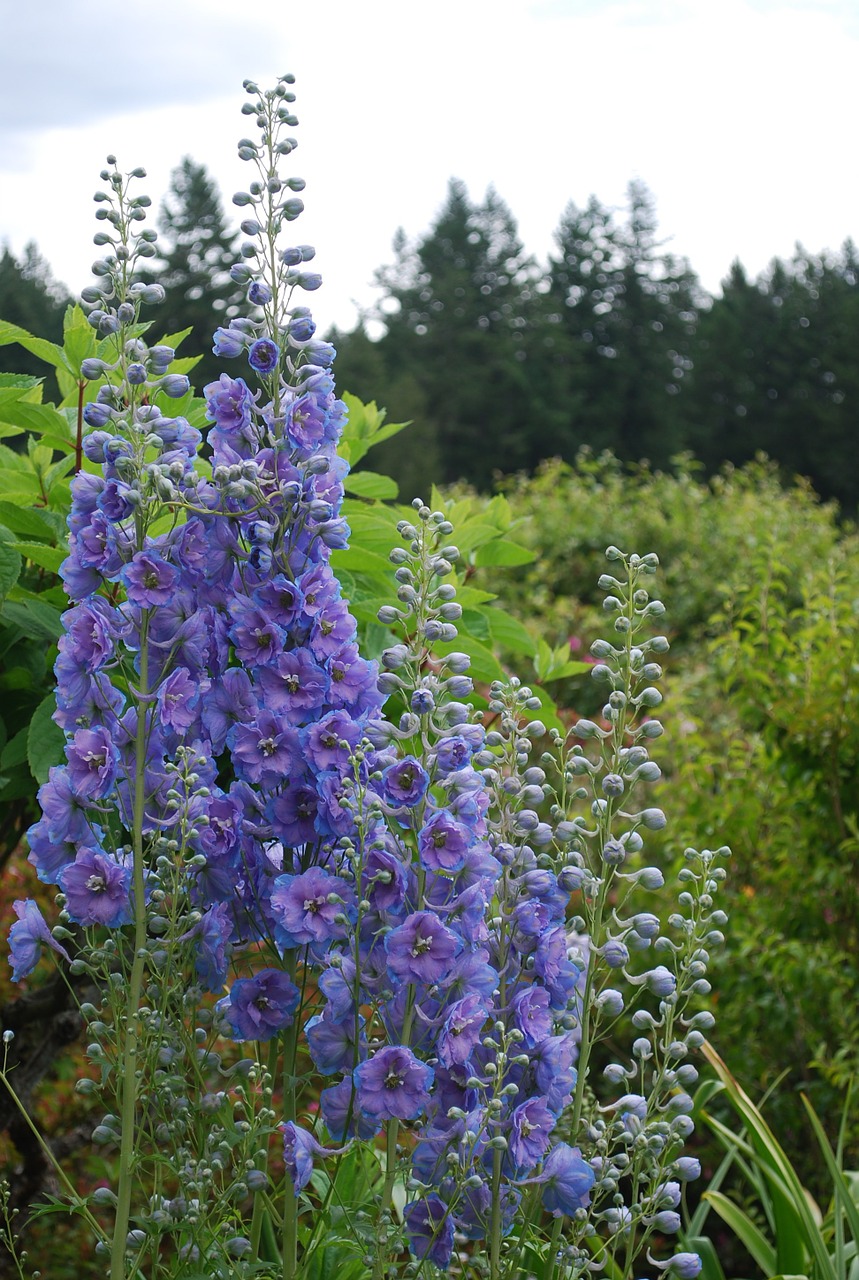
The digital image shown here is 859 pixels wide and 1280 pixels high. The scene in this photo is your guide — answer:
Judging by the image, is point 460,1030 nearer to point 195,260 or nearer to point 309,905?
point 309,905

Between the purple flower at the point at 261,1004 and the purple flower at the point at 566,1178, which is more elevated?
the purple flower at the point at 261,1004

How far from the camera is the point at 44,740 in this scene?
1.94 metres

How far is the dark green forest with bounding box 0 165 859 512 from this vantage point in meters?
43.6

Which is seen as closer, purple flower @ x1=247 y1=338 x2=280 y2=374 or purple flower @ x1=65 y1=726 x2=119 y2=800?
purple flower @ x1=65 y1=726 x2=119 y2=800

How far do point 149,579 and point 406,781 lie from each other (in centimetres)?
40

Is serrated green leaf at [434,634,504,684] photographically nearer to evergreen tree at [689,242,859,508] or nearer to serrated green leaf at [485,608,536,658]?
serrated green leaf at [485,608,536,658]

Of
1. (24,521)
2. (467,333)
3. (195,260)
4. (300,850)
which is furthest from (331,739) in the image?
(467,333)

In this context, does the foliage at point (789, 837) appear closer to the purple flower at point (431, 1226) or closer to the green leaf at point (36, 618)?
the purple flower at point (431, 1226)

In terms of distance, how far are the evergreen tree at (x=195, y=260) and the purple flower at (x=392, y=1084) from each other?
1356 inches

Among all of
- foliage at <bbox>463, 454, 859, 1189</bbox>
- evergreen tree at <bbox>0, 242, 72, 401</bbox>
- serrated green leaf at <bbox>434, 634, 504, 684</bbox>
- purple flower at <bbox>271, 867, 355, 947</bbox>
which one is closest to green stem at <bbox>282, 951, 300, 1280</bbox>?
purple flower at <bbox>271, 867, 355, 947</bbox>

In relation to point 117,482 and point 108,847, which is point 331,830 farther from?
point 117,482

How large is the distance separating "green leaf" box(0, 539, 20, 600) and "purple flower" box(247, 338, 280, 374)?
540 millimetres

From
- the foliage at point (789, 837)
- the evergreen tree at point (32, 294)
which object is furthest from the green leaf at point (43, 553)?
the evergreen tree at point (32, 294)

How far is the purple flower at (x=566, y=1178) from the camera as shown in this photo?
61.1 inches
